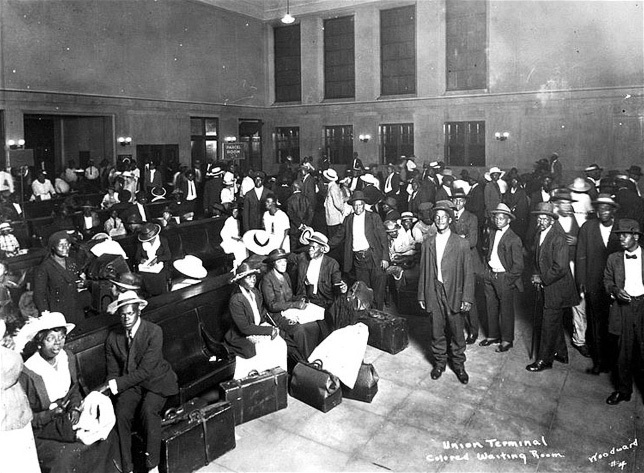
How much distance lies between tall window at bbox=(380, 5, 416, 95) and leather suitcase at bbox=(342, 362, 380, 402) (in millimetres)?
17803

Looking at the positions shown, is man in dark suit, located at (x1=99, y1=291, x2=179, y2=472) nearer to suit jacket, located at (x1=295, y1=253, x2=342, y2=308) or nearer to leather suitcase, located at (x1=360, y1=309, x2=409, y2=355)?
suit jacket, located at (x1=295, y1=253, x2=342, y2=308)

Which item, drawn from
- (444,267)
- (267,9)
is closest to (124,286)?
(444,267)

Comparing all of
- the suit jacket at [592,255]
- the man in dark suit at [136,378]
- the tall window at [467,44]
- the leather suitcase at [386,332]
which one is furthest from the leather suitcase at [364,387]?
the tall window at [467,44]

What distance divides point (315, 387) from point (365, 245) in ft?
9.17

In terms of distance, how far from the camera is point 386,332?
688cm

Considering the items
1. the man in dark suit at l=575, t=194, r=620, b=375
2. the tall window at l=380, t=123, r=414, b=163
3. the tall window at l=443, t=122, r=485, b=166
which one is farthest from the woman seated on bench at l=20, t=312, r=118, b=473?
the tall window at l=380, t=123, r=414, b=163

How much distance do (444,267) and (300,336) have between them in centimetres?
189

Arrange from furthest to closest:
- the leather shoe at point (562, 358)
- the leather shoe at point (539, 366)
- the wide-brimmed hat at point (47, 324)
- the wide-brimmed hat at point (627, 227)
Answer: the leather shoe at point (562, 358)
the leather shoe at point (539, 366)
the wide-brimmed hat at point (627, 227)
the wide-brimmed hat at point (47, 324)

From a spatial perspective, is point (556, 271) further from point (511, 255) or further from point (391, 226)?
point (391, 226)

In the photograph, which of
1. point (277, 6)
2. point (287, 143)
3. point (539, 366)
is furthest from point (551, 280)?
point (277, 6)

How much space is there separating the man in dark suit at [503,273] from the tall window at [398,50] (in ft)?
52.7

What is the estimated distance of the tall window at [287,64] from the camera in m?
24.1

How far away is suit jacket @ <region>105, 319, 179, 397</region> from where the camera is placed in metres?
4.52

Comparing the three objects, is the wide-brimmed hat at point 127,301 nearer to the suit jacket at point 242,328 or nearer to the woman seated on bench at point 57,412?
the woman seated on bench at point 57,412
